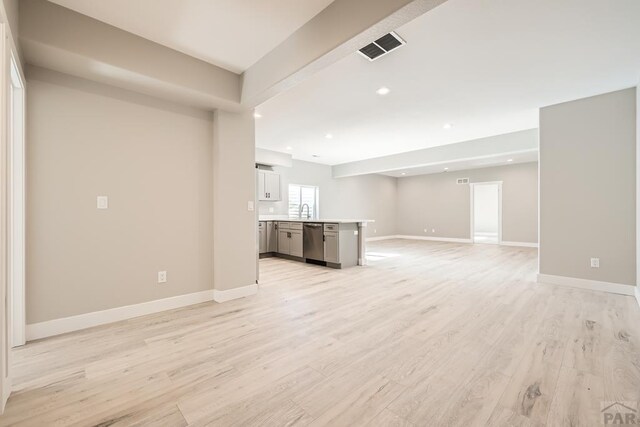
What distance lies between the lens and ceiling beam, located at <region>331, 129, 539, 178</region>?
17.9 feet

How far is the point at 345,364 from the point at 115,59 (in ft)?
10.4

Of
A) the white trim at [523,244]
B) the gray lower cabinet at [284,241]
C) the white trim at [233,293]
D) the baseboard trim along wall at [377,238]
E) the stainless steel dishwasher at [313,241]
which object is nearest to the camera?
the white trim at [233,293]

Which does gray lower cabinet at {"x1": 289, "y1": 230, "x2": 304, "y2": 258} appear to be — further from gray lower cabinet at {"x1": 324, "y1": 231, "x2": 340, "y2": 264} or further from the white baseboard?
the white baseboard

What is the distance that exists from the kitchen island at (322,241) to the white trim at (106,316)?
257 cm

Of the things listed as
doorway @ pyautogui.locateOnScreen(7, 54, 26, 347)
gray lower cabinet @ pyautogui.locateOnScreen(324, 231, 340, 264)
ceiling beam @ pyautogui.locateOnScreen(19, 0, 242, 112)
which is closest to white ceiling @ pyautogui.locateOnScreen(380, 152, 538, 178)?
gray lower cabinet @ pyautogui.locateOnScreen(324, 231, 340, 264)

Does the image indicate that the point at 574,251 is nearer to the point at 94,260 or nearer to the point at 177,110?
the point at 177,110

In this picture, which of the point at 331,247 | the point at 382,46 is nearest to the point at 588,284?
the point at 331,247

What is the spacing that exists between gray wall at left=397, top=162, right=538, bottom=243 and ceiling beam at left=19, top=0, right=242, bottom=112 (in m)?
8.86

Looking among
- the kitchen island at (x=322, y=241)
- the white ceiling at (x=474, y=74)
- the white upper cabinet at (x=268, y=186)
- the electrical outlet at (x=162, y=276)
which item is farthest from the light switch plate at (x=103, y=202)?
the white upper cabinet at (x=268, y=186)

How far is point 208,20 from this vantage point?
2379 millimetres

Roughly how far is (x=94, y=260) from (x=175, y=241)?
75cm

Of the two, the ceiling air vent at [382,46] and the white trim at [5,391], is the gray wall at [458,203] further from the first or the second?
the white trim at [5,391]

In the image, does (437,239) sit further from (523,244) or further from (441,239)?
(523,244)

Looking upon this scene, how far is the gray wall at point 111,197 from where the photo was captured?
2.47 metres
